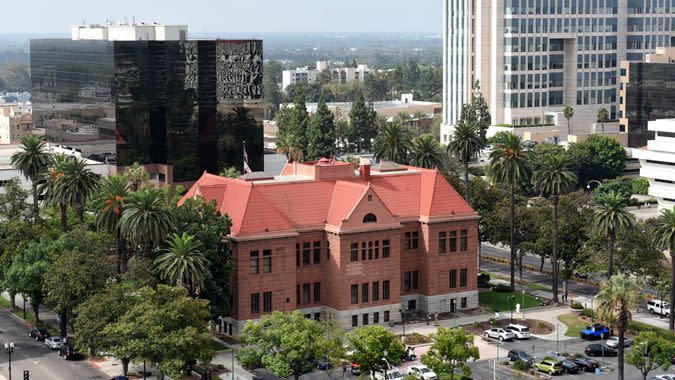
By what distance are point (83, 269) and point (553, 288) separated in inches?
2185

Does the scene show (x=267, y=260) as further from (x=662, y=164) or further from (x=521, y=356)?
(x=662, y=164)

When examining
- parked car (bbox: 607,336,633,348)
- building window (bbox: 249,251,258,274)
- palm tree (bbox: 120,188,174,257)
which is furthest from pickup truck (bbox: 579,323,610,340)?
palm tree (bbox: 120,188,174,257)

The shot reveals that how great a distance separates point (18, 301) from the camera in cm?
14950

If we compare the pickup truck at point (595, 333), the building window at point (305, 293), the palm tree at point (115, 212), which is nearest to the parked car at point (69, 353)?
the palm tree at point (115, 212)

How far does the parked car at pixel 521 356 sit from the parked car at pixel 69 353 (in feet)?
137

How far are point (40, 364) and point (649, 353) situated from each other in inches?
2242

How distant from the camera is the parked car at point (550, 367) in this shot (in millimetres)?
116125

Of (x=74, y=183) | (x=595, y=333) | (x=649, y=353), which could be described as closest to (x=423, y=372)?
(x=649, y=353)

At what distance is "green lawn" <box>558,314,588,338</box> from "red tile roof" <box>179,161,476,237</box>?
15.5 meters

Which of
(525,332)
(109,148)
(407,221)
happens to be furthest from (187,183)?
(525,332)

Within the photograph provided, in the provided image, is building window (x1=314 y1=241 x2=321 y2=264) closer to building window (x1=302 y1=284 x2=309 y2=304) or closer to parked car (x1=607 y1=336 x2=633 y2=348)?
building window (x1=302 y1=284 x2=309 y2=304)

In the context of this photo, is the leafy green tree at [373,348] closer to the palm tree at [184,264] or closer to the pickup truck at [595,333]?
the palm tree at [184,264]

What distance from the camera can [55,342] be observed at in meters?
126

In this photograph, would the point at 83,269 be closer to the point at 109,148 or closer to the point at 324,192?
the point at 324,192
